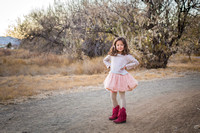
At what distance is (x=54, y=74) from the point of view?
35.7 ft

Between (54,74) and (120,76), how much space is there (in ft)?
27.7

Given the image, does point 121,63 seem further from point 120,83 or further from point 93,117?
point 93,117

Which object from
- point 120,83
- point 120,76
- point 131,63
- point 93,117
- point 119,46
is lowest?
point 93,117

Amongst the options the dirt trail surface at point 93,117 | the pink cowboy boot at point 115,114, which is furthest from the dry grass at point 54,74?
the pink cowboy boot at point 115,114

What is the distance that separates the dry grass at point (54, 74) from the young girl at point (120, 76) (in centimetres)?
331

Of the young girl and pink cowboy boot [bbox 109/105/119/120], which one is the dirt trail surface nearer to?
pink cowboy boot [bbox 109/105/119/120]

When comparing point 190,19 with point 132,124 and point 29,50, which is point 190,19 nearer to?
point 132,124

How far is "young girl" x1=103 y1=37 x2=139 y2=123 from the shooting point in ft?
10.0

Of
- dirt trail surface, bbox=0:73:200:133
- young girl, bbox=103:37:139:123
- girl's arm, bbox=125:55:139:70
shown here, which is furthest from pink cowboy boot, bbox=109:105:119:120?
girl's arm, bbox=125:55:139:70

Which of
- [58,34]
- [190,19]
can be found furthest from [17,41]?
[190,19]

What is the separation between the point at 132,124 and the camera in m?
2.91

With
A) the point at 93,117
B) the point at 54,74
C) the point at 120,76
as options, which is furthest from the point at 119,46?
the point at 54,74

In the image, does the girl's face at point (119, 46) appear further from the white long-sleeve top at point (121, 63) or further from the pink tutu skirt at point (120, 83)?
the pink tutu skirt at point (120, 83)

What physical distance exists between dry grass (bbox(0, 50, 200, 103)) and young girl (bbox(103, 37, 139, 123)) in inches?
130
